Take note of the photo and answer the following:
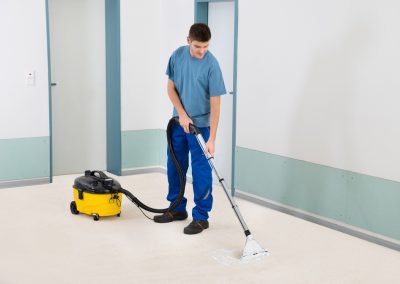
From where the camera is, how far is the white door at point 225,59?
5.05 meters

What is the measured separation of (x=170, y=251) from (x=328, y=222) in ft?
4.07

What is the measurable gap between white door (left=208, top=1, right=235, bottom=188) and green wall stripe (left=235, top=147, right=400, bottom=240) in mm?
318

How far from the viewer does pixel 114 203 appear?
13.5 ft

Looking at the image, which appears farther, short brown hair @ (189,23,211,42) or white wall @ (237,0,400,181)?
white wall @ (237,0,400,181)

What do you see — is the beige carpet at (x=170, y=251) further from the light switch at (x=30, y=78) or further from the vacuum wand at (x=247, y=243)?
the light switch at (x=30, y=78)

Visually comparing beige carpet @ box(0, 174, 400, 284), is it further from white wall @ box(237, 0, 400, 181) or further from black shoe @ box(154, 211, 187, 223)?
white wall @ box(237, 0, 400, 181)

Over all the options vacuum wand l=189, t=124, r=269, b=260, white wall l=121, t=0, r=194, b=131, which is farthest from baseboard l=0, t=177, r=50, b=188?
vacuum wand l=189, t=124, r=269, b=260

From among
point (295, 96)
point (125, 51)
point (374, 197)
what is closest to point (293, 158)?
point (295, 96)

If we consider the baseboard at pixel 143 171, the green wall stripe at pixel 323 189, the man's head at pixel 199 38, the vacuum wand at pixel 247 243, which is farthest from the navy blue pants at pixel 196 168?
the baseboard at pixel 143 171

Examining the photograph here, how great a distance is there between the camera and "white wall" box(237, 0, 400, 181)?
12.1 feet

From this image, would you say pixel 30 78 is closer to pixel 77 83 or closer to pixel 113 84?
pixel 77 83

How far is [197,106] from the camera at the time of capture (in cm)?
380

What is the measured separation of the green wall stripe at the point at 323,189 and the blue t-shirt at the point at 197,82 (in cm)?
93

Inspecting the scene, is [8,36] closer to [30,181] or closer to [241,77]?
[30,181]
